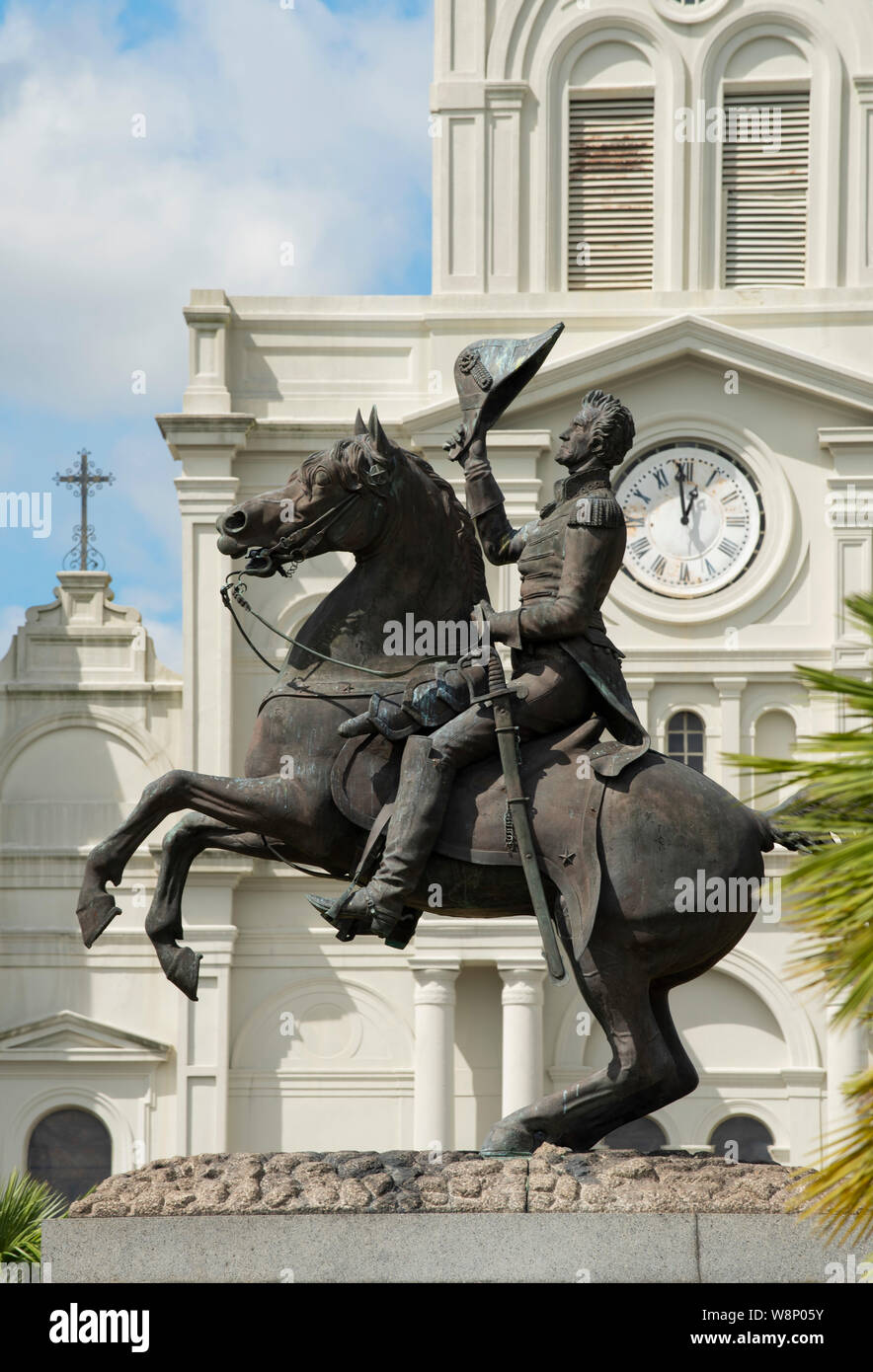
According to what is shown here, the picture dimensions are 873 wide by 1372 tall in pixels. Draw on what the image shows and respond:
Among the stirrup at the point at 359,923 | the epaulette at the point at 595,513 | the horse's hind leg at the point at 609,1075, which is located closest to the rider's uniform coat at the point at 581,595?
the epaulette at the point at 595,513

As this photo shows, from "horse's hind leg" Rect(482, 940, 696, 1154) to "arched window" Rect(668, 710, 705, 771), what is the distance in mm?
22033

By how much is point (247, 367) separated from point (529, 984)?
9315 millimetres

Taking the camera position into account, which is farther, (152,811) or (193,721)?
(193,721)

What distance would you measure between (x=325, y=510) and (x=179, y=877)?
5.07 ft

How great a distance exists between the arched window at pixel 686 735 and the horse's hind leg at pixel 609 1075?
22.0 meters

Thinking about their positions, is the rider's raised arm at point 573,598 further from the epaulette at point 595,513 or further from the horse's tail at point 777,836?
the horse's tail at point 777,836

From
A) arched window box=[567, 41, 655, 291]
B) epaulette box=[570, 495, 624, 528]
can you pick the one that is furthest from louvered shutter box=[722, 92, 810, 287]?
epaulette box=[570, 495, 624, 528]

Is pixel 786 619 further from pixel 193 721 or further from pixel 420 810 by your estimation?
pixel 420 810

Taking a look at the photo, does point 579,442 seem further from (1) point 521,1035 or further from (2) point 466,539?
(1) point 521,1035

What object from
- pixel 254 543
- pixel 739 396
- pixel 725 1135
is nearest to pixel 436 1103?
pixel 725 1135

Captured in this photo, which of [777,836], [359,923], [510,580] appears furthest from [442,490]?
[510,580]

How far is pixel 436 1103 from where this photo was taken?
2953 cm

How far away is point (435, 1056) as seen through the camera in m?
29.7
